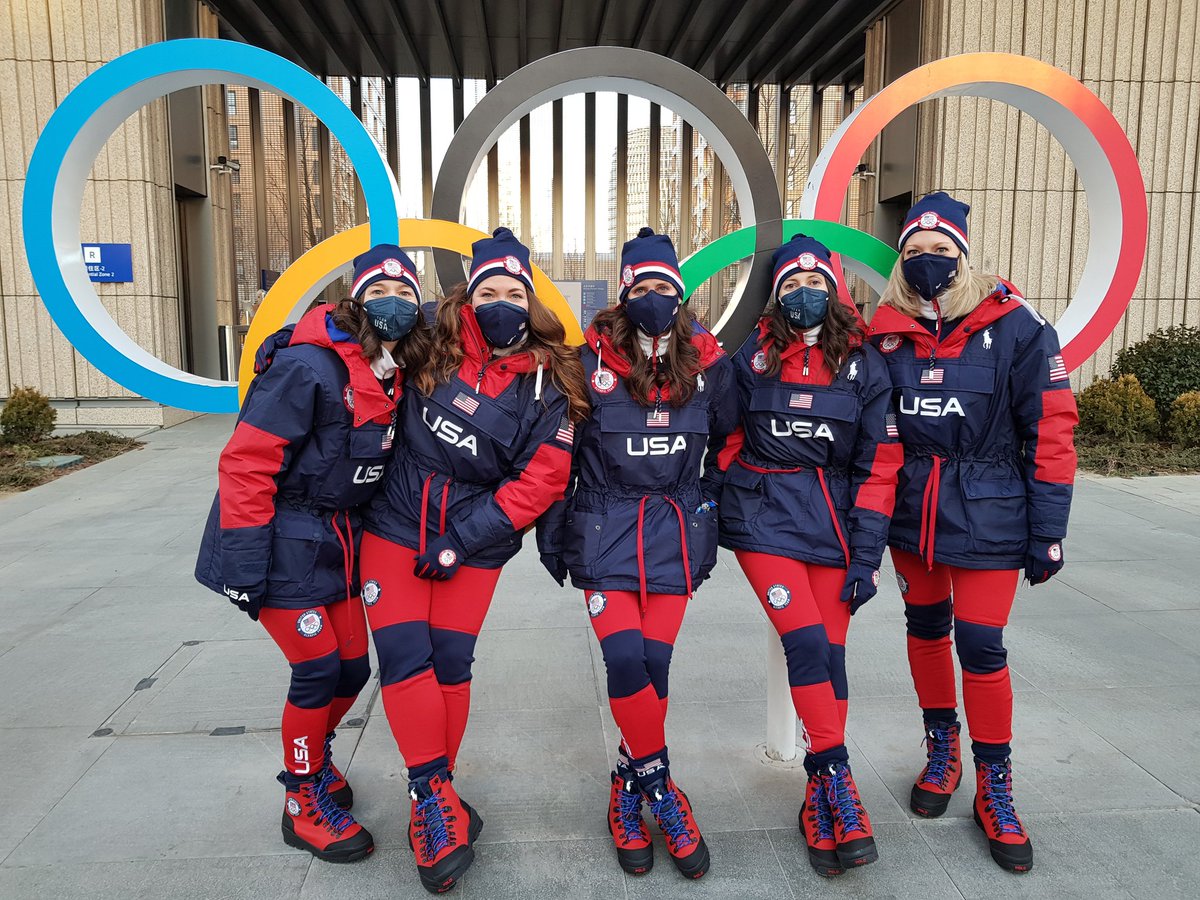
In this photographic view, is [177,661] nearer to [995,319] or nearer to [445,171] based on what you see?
[445,171]

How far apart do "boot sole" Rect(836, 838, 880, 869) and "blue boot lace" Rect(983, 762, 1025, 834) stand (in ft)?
1.47

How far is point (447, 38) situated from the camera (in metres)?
15.4

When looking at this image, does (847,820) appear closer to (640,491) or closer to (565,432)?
(640,491)

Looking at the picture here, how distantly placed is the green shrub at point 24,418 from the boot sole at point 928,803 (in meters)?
10.4

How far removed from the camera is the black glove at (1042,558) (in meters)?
2.61

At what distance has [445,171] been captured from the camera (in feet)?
11.1

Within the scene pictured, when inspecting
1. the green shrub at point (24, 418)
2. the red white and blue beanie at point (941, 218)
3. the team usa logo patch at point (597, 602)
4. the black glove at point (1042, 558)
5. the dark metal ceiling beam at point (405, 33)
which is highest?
the dark metal ceiling beam at point (405, 33)

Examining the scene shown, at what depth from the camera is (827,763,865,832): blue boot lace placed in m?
2.49

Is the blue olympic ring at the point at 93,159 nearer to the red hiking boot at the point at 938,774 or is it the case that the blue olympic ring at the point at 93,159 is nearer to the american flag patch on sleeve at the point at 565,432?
the american flag patch on sleeve at the point at 565,432

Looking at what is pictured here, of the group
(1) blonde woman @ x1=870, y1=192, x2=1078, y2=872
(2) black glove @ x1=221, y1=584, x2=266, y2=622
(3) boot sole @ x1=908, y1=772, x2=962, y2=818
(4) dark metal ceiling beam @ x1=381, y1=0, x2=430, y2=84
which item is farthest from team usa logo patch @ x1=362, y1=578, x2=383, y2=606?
(4) dark metal ceiling beam @ x1=381, y1=0, x2=430, y2=84

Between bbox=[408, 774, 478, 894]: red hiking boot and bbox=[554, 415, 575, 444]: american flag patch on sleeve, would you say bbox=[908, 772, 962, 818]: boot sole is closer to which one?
bbox=[408, 774, 478, 894]: red hiking boot

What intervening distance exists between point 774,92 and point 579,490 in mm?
19347

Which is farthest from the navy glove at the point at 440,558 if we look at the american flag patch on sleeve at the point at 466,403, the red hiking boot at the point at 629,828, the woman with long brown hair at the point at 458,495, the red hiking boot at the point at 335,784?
the red hiking boot at the point at 629,828

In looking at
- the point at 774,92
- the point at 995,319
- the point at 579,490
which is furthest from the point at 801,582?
the point at 774,92
